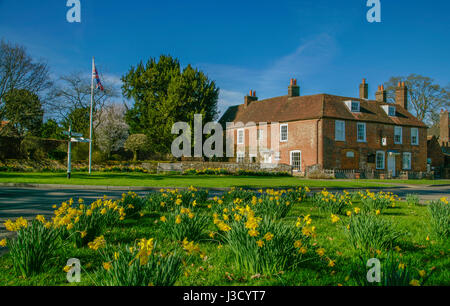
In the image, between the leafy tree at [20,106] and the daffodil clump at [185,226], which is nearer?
the daffodil clump at [185,226]

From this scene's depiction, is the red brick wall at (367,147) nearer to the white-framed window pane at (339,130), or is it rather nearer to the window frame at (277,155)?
the white-framed window pane at (339,130)

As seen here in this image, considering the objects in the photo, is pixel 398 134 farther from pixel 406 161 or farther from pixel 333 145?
pixel 333 145

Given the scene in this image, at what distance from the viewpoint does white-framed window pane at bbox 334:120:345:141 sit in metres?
33.2

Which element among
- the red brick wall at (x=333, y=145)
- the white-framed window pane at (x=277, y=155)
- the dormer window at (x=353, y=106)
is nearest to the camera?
the red brick wall at (x=333, y=145)

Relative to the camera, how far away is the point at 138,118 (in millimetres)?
39688

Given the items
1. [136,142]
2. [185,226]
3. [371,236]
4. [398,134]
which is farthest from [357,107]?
[185,226]

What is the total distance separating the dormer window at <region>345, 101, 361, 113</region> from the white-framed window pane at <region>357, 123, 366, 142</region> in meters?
1.64

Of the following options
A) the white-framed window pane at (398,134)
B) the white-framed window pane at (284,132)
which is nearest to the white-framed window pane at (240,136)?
the white-framed window pane at (284,132)

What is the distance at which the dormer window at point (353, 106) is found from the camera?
35031 mm

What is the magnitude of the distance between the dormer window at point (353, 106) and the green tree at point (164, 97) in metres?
15.1

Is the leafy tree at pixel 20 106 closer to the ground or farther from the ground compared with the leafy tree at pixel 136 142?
farther from the ground

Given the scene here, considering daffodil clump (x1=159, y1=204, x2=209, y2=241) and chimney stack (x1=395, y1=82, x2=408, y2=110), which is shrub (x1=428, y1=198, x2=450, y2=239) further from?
chimney stack (x1=395, y1=82, x2=408, y2=110)

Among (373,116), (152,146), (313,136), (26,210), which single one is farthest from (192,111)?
(26,210)
